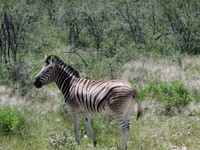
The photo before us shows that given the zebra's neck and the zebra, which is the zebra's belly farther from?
the zebra's neck

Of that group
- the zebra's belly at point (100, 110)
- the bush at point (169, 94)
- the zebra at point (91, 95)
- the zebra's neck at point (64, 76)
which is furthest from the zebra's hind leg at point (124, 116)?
the bush at point (169, 94)

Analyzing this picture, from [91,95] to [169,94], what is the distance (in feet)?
13.3

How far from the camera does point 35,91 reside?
12867 mm

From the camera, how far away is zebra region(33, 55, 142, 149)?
7211 mm

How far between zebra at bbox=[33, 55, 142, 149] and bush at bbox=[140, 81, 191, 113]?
2.94 meters

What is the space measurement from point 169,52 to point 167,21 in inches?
200

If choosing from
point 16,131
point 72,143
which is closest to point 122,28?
point 16,131

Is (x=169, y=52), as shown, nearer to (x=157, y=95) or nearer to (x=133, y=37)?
(x=133, y=37)

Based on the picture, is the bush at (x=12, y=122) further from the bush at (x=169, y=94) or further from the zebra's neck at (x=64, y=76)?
the bush at (x=169, y=94)

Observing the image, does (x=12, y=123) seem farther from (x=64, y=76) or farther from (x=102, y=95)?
(x=102, y=95)

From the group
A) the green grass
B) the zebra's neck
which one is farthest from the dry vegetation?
the zebra's neck

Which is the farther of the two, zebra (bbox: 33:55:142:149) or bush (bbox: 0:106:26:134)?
bush (bbox: 0:106:26:134)

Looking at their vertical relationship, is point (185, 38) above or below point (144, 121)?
below

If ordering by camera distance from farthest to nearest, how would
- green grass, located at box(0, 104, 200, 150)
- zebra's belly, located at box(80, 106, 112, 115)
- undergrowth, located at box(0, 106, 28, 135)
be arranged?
undergrowth, located at box(0, 106, 28, 135) → green grass, located at box(0, 104, 200, 150) → zebra's belly, located at box(80, 106, 112, 115)
